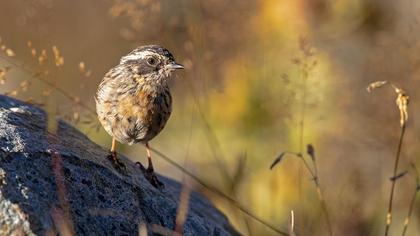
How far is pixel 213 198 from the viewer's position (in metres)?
7.80

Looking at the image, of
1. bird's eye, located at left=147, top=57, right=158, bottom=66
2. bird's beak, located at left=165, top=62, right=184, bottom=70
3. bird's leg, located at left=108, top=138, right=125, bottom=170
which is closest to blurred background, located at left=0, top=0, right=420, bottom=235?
bird's eye, located at left=147, top=57, right=158, bottom=66

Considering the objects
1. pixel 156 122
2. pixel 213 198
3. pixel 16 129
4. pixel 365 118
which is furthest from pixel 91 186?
pixel 365 118

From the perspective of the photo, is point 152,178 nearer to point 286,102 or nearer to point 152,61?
point 152,61

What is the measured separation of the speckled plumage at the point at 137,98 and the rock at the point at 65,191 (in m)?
0.42

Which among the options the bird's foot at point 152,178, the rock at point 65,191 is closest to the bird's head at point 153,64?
the bird's foot at point 152,178

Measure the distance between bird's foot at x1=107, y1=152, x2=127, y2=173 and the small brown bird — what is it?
0.62 feet

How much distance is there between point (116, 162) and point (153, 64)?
2.87ft

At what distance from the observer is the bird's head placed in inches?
235

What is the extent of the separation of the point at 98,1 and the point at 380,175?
7.58 metres

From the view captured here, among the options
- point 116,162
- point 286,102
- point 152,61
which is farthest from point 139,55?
point 286,102

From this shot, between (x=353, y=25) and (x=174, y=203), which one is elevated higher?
(x=353, y=25)

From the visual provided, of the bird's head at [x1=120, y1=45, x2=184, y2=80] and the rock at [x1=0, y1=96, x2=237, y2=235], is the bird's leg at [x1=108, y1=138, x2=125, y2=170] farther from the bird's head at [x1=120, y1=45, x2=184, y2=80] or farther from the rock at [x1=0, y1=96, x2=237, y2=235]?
the bird's head at [x1=120, y1=45, x2=184, y2=80]

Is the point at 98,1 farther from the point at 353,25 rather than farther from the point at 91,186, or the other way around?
the point at 91,186

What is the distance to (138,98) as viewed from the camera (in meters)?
→ 5.82
